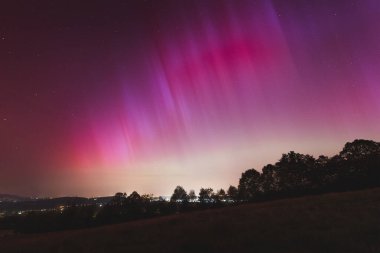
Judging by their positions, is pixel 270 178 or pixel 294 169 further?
pixel 270 178

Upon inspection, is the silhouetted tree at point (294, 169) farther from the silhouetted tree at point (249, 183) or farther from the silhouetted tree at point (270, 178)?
the silhouetted tree at point (249, 183)

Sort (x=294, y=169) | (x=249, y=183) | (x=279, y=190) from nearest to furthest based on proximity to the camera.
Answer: (x=279, y=190), (x=294, y=169), (x=249, y=183)

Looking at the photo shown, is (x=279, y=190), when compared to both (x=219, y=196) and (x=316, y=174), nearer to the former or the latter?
(x=316, y=174)

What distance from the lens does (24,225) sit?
65688mm

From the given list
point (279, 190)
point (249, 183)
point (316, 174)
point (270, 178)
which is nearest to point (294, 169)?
point (270, 178)

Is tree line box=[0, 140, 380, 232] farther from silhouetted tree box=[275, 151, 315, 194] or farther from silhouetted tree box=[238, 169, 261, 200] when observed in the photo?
silhouetted tree box=[238, 169, 261, 200]

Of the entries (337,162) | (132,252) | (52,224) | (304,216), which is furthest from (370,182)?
(52,224)

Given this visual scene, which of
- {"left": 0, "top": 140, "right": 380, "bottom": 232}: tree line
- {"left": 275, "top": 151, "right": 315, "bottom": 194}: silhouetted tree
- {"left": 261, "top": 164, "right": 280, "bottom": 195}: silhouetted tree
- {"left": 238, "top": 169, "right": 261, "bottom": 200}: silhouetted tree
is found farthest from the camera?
{"left": 238, "top": 169, "right": 261, "bottom": 200}: silhouetted tree

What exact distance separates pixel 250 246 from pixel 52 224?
51.2 metres

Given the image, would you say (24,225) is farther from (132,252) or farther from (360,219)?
(360,219)

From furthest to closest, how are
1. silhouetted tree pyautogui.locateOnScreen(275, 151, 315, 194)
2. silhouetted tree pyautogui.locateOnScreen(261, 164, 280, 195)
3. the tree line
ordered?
silhouetted tree pyautogui.locateOnScreen(261, 164, 280, 195)
silhouetted tree pyautogui.locateOnScreen(275, 151, 315, 194)
the tree line

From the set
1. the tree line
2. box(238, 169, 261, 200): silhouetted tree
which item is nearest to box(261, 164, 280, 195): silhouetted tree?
the tree line

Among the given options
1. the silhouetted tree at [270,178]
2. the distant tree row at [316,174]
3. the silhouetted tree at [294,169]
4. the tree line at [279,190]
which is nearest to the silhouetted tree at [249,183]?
the distant tree row at [316,174]

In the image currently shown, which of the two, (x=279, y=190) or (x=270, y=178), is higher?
(x=270, y=178)
